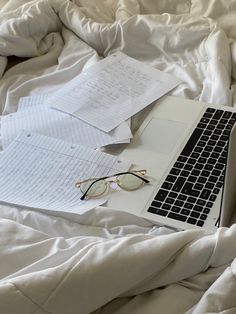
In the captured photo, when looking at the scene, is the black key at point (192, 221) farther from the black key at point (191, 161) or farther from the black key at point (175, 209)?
the black key at point (191, 161)

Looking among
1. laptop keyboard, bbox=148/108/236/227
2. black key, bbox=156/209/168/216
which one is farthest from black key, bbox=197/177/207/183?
black key, bbox=156/209/168/216

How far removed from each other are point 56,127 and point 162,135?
241 millimetres

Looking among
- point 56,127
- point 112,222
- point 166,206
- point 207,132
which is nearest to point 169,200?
point 166,206

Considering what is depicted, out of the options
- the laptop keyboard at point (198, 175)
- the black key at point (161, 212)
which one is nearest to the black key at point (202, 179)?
the laptop keyboard at point (198, 175)

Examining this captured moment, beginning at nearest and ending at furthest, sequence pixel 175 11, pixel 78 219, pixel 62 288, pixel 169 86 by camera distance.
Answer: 1. pixel 62 288
2. pixel 78 219
3. pixel 169 86
4. pixel 175 11

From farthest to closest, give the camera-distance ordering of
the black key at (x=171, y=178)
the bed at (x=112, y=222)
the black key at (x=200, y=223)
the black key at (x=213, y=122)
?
the black key at (x=213, y=122)
the black key at (x=171, y=178)
the black key at (x=200, y=223)
the bed at (x=112, y=222)

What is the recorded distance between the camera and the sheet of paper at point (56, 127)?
115 cm

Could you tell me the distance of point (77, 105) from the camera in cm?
124

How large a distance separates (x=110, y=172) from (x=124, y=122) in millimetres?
163

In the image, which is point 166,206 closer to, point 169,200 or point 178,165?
point 169,200

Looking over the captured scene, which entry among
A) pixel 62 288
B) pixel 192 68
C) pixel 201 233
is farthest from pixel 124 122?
pixel 62 288

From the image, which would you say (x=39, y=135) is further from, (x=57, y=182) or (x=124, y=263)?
(x=124, y=263)

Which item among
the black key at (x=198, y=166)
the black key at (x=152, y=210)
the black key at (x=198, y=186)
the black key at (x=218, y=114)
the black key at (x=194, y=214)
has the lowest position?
the black key at (x=218, y=114)

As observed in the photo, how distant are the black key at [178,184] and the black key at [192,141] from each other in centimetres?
8
